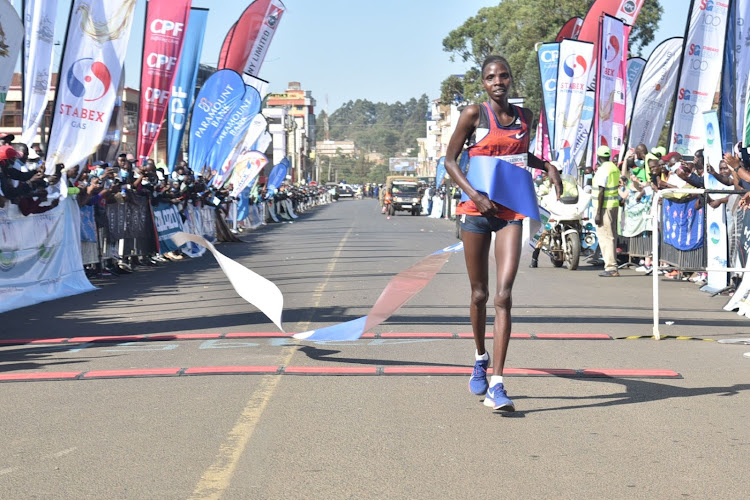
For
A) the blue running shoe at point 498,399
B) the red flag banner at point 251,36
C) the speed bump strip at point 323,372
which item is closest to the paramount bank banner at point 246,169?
the red flag banner at point 251,36

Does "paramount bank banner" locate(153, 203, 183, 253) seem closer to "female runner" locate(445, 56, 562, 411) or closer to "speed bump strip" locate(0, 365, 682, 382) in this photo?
"speed bump strip" locate(0, 365, 682, 382)

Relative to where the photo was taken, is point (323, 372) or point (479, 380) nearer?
point (479, 380)

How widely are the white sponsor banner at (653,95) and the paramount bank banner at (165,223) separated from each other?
10.9 meters

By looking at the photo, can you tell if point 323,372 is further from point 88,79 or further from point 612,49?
point 612,49

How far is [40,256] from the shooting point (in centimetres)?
1487

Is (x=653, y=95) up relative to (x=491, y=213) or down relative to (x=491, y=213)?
up

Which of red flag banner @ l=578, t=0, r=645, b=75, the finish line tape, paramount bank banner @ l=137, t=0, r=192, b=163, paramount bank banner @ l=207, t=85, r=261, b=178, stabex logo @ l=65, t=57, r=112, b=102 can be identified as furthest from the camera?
paramount bank banner @ l=207, t=85, r=261, b=178

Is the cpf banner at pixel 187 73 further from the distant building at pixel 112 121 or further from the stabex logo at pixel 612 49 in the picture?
the stabex logo at pixel 612 49

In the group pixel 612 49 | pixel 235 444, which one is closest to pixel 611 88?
pixel 612 49

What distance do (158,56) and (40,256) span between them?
8.07 m

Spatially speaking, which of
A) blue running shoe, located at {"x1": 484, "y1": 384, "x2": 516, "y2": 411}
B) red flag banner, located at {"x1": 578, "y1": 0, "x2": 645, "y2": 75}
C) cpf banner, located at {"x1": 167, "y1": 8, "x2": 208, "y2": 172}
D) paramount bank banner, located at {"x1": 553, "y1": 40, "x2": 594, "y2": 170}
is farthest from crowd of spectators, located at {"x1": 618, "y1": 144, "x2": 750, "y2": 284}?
cpf banner, located at {"x1": 167, "y1": 8, "x2": 208, "y2": 172}

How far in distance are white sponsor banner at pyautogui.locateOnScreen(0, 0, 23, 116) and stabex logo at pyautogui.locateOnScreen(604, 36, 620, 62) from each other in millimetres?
14395

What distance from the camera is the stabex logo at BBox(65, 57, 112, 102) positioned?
16688 mm

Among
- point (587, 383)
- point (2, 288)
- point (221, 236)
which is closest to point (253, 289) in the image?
point (587, 383)
